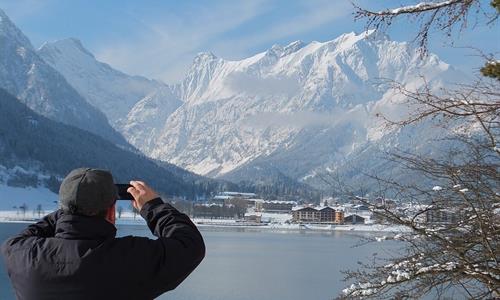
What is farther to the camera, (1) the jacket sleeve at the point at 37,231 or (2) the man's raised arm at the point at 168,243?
(1) the jacket sleeve at the point at 37,231

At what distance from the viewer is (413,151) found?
5.12 meters

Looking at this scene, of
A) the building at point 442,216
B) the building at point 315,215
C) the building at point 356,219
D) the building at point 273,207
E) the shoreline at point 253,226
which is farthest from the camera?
Answer: the building at point 273,207

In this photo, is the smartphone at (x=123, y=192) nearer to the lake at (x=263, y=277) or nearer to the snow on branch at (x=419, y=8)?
the snow on branch at (x=419, y=8)

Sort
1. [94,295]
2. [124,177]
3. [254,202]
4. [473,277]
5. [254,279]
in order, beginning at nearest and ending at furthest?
[94,295], [473,277], [254,279], [124,177], [254,202]

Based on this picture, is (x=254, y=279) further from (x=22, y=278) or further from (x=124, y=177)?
(x=124, y=177)

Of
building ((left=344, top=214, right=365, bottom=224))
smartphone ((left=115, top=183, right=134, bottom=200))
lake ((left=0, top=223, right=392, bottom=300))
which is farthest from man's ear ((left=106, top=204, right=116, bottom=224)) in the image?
lake ((left=0, top=223, right=392, bottom=300))

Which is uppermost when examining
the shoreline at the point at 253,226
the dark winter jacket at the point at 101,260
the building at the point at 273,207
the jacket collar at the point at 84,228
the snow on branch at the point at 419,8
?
the building at the point at 273,207

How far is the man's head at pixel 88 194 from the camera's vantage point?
2.15 meters

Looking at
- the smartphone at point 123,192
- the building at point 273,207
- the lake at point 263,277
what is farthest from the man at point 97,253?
the building at point 273,207

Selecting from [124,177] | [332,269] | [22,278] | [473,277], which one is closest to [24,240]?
[22,278]

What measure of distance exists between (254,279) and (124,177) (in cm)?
11474

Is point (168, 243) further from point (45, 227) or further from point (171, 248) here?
point (45, 227)

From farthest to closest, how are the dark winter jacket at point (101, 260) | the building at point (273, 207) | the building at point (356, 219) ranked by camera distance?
the building at point (273, 207)
the building at point (356, 219)
the dark winter jacket at point (101, 260)

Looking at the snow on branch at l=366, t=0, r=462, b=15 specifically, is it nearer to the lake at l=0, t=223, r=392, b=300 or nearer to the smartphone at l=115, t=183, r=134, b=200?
the smartphone at l=115, t=183, r=134, b=200
